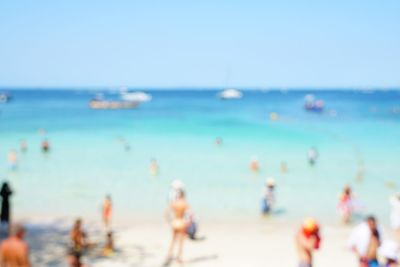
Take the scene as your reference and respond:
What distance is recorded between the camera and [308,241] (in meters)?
7.81

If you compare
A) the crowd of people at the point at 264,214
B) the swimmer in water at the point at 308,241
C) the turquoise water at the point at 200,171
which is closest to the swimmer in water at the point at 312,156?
the turquoise water at the point at 200,171

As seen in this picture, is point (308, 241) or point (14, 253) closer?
point (308, 241)

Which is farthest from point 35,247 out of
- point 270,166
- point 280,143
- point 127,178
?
point 280,143

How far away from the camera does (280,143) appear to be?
39.7 m

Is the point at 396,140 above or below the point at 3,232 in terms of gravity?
above

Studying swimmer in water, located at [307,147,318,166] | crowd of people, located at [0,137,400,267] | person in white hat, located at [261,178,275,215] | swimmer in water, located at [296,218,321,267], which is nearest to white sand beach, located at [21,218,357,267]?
crowd of people, located at [0,137,400,267]

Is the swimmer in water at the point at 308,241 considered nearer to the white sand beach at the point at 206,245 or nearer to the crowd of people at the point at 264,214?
the crowd of people at the point at 264,214

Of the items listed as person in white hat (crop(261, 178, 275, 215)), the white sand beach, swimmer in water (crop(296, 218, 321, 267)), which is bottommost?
the white sand beach

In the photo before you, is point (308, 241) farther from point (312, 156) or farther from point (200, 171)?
point (312, 156)

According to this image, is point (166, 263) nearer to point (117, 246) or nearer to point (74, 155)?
point (117, 246)

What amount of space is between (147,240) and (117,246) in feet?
3.30

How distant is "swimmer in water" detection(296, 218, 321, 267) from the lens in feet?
25.5

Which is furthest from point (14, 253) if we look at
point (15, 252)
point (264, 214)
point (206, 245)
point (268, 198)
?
point (264, 214)

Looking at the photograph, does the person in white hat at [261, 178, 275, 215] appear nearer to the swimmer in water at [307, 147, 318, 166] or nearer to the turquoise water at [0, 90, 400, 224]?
the turquoise water at [0, 90, 400, 224]
